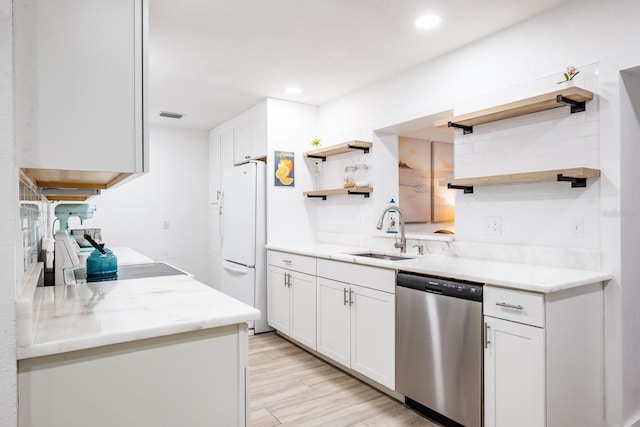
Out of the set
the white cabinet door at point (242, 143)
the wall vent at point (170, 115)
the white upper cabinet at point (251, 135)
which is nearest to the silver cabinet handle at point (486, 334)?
the white upper cabinet at point (251, 135)

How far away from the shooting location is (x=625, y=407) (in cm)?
207

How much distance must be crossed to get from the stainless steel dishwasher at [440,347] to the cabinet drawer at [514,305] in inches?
2.3

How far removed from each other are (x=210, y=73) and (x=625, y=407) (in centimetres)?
363

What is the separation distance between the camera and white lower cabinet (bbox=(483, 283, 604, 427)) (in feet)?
5.79

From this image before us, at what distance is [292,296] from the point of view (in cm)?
360

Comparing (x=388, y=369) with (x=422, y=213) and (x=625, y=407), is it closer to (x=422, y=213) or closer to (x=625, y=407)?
(x=625, y=407)

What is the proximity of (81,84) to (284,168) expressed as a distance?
3053 millimetres

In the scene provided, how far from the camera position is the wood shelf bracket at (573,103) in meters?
2.07

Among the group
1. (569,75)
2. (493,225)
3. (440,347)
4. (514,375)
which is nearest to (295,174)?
(493,225)

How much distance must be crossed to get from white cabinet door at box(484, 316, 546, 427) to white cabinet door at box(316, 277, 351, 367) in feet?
3.75

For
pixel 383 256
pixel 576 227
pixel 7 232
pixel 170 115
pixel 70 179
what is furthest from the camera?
pixel 170 115

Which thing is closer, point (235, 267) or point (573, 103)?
point (573, 103)

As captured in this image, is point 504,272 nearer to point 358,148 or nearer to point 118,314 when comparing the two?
point 118,314

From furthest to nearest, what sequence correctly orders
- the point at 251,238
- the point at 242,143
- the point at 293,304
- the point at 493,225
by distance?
1. the point at 242,143
2. the point at 251,238
3. the point at 293,304
4. the point at 493,225
